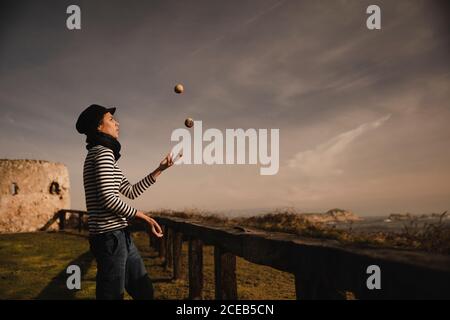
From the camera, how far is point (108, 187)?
2625 mm

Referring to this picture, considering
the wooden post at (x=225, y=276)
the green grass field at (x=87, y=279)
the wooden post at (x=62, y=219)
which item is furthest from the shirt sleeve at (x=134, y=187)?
the wooden post at (x=62, y=219)

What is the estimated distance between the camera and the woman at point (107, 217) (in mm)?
2561

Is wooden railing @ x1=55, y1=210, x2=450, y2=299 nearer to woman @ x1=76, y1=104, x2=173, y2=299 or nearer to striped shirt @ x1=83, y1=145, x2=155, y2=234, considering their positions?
woman @ x1=76, y1=104, x2=173, y2=299

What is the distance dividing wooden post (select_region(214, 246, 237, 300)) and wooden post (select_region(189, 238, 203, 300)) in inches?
46.1

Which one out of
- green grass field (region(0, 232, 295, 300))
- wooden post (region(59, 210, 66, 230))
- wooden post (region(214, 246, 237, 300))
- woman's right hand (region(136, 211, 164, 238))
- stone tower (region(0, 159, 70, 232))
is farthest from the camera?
wooden post (region(59, 210, 66, 230))

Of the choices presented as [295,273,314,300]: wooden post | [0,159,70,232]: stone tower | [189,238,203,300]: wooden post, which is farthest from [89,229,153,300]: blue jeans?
[0,159,70,232]: stone tower

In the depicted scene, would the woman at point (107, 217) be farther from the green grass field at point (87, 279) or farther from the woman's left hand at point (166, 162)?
the green grass field at point (87, 279)

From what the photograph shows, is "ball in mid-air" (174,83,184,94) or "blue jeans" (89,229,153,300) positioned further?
"ball in mid-air" (174,83,184,94)

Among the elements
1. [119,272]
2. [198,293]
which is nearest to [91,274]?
[198,293]

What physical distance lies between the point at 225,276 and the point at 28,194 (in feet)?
62.8

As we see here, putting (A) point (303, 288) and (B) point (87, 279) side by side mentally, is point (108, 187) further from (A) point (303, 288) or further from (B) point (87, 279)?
(B) point (87, 279)

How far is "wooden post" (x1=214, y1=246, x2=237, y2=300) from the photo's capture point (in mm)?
3275

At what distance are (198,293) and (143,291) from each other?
180 cm

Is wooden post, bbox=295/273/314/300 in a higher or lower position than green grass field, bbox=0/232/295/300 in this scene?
higher
